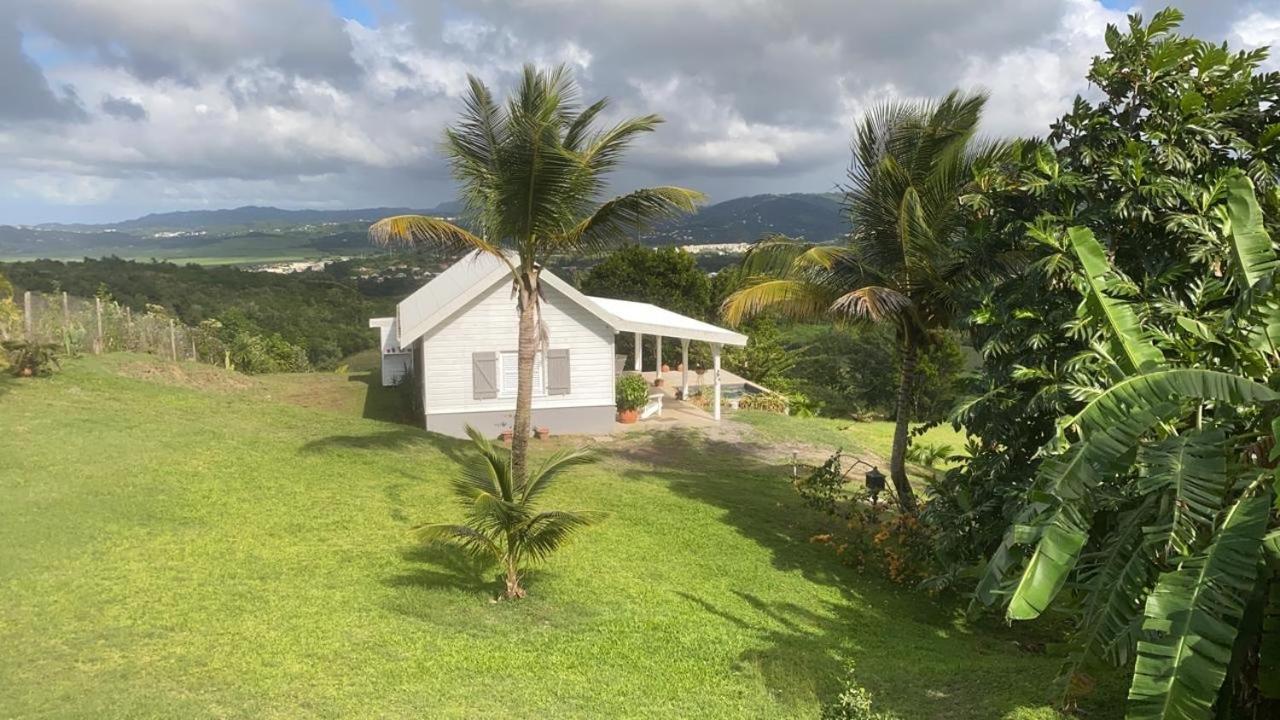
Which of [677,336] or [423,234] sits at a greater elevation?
[423,234]

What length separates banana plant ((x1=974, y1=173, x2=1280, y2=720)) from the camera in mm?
3613

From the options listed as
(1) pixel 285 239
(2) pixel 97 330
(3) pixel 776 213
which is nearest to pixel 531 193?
(2) pixel 97 330

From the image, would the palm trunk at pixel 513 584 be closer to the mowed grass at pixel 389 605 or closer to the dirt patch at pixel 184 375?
the mowed grass at pixel 389 605

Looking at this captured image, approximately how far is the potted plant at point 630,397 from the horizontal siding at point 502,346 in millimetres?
896

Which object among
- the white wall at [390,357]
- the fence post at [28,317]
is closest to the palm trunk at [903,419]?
the white wall at [390,357]

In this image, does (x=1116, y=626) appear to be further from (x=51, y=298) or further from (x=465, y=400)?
(x=51, y=298)

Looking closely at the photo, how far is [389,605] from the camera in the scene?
7672 millimetres

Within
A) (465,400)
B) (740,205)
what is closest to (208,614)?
(465,400)

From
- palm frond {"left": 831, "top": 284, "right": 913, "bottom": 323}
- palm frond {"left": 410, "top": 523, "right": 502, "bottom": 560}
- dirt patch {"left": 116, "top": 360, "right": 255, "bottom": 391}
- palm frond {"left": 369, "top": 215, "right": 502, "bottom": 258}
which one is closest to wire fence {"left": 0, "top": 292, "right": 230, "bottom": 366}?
dirt patch {"left": 116, "top": 360, "right": 255, "bottom": 391}

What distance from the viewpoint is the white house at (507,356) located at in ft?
56.9

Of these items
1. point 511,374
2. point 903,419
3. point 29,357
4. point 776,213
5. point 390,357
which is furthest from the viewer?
point 776,213

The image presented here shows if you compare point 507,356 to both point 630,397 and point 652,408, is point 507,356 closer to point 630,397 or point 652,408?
point 630,397

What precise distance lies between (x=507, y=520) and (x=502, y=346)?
34.4 feet

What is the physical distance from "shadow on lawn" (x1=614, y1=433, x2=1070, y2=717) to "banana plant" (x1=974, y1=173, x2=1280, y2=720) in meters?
1.44
